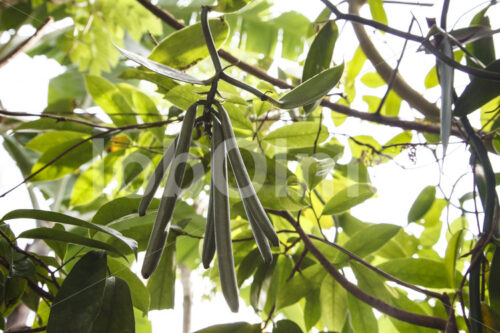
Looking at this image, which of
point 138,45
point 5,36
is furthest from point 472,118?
point 5,36

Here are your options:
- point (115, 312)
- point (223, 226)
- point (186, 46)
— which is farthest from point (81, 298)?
point (186, 46)

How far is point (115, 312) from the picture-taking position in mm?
329

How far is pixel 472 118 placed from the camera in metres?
0.64

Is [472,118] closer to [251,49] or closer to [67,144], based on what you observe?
[67,144]

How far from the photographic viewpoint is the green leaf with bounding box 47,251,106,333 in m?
0.30

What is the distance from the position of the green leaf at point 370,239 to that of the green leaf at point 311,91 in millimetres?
275

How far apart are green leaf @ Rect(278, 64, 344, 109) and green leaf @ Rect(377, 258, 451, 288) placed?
312 mm

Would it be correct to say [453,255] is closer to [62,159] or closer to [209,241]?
[209,241]

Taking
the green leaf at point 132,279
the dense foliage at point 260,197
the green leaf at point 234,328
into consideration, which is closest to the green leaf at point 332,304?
the dense foliage at point 260,197

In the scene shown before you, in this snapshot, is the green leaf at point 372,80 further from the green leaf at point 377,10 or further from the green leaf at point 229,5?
the green leaf at point 229,5

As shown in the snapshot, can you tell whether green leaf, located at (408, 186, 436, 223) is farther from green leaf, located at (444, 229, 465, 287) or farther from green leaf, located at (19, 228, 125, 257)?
green leaf, located at (19, 228, 125, 257)

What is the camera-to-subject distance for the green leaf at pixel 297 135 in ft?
1.73

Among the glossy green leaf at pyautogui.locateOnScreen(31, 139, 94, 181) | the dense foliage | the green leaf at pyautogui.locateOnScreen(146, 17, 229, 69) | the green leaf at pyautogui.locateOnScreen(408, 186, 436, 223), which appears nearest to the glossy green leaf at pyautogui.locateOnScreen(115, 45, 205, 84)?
the dense foliage

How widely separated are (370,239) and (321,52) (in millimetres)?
249
